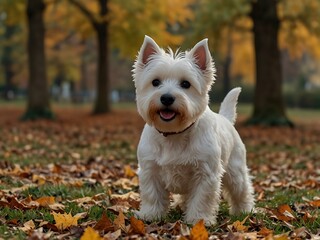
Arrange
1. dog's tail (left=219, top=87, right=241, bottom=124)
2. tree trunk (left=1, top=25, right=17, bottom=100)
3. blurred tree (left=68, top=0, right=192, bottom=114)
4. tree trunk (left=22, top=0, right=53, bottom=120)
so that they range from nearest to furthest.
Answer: dog's tail (left=219, top=87, right=241, bottom=124) → tree trunk (left=22, top=0, right=53, bottom=120) → blurred tree (left=68, top=0, right=192, bottom=114) → tree trunk (left=1, top=25, right=17, bottom=100)

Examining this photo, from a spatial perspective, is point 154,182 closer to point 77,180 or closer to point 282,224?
point 282,224

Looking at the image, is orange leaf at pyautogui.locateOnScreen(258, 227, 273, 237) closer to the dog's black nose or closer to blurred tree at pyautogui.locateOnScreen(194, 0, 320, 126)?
the dog's black nose

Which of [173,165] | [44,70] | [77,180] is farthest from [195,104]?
[44,70]

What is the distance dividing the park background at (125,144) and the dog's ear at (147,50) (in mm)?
1398

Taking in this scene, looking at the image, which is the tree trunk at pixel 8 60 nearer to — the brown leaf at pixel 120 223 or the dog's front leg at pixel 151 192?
the dog's front leg at pixel 151 192

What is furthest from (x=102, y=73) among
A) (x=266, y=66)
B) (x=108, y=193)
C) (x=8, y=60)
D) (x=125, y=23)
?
(x=8, y=60)

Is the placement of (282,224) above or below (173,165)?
below

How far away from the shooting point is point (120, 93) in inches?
2279

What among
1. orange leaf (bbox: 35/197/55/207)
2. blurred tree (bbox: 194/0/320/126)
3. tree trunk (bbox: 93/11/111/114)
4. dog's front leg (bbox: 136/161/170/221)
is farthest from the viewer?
tree trunk (bbox: 93/11/111/114)

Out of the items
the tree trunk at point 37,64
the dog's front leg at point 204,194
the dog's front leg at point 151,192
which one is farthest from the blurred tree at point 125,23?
the dog's front leg at point 204,194

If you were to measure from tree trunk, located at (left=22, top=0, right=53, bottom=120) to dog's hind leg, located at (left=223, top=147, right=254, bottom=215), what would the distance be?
47.1 feet

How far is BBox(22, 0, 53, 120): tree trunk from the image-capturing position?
62.2ft

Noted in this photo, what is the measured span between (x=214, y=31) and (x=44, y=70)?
6.66m

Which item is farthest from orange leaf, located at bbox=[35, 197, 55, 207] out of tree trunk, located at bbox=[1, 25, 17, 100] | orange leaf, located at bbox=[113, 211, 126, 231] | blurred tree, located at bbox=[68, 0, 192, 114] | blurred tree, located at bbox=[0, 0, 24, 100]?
tree trunk, located at bbox=[1, 25, 17, 100]
